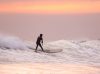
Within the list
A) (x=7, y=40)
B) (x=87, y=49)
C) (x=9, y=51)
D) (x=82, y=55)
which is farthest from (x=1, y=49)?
(x=87, y=49)

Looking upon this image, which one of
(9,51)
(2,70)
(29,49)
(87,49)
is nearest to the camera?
(2,70)

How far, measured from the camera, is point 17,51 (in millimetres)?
21703

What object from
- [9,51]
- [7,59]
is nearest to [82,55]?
[9,51]

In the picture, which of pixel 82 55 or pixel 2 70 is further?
pixel 82 55

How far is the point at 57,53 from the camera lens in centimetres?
2180

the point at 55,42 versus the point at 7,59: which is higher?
the point at 55,42

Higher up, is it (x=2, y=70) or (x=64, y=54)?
(x=64, y=54)

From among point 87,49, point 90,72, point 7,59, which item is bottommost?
point 90,72

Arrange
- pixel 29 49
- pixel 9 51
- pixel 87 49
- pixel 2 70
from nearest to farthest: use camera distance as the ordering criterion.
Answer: pixel 2 70 → pixel 9 51 → pixel 29 49 → pixel 87 49

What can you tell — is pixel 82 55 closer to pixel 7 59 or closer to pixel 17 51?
pixel 17 51

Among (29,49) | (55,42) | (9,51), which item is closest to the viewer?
(9,51)

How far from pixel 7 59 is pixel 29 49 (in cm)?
540

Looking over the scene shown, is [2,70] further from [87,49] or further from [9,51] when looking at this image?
[87,49]

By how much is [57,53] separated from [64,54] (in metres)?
0.50
